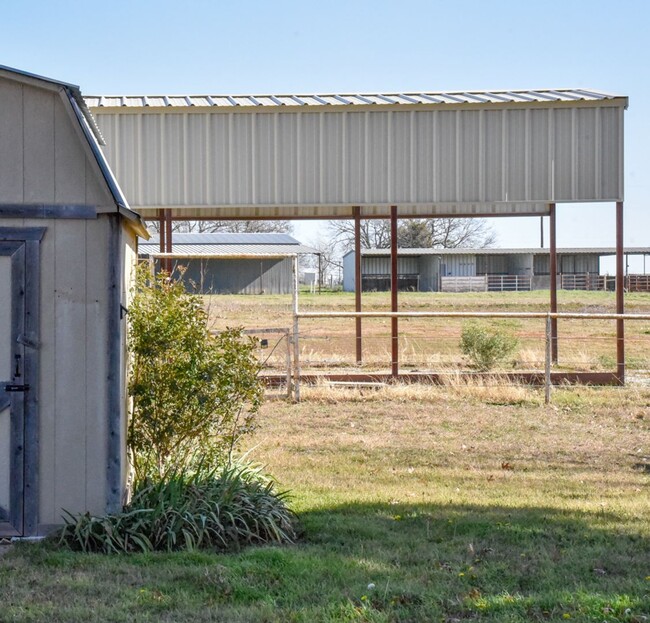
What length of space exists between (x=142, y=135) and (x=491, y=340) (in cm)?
691

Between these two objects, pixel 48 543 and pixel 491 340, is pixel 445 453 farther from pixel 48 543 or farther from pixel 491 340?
pixel 491 340

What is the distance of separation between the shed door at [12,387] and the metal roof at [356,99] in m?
9.12

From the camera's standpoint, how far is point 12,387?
5992 millimetres

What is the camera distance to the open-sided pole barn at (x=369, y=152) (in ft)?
47.9

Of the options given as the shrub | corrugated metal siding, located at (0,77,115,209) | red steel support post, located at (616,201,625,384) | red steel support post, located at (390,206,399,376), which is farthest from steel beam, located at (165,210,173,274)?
corrugated metal siding, located at (0,77,115,209)

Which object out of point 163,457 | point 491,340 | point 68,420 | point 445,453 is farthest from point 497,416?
point 68,420

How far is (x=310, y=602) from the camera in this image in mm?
4676

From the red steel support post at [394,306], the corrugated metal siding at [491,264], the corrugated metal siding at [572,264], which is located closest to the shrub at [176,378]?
the red steel support post at [394,306]

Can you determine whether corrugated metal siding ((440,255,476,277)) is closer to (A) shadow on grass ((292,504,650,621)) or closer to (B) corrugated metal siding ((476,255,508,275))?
(B) corrugated metal siding ((476,255,508,275))

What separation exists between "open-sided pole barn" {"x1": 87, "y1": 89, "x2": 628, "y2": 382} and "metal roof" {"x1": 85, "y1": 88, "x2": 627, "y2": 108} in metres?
0.07

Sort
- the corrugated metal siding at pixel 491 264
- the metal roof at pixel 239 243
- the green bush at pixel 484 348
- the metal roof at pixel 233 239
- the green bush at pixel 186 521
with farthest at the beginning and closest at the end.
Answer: the corrugated metal siding at pixel 491 264
the metal roof at pixel 233 239
the metal roof at pixel 239 243
the green bush at pixel 484 348
the green bush at pixel 186 521

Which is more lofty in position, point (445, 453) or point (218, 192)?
point (218, 192)

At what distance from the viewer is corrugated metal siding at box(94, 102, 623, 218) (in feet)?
48.0

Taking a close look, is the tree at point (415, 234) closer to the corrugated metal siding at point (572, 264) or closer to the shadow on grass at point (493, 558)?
the corrugated metal siding at point (572, 264)
